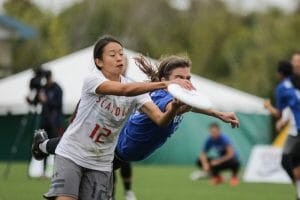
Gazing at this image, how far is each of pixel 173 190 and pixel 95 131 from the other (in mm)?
8268

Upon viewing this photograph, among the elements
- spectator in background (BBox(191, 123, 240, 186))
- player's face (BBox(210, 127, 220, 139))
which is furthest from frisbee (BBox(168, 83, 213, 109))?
player's face (BBox(210, 127, 220, 139))

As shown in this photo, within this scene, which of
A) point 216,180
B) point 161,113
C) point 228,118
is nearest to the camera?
point 228,118

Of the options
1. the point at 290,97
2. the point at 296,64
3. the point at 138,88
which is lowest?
the point at 138,88

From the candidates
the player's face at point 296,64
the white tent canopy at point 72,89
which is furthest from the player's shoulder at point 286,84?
the white tent canopy at point 72,89

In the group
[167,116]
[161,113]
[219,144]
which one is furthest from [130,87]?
[219,144]

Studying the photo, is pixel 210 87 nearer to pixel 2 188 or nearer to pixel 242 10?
pixel 2 188

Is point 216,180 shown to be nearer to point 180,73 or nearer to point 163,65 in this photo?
point 163,65

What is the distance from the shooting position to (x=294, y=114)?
39.2 feet

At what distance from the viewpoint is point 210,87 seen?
30.0 m

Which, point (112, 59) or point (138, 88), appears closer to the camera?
point (138, 88)

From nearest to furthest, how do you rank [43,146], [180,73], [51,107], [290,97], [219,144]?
[180,73], [43,146], [290,97], [51,107], [219,144]

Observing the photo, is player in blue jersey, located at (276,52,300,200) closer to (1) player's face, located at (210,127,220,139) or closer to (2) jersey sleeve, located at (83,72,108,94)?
(2) jersey sleeve, located at (83,72,108,94)

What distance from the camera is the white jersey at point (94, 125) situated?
7.36 m

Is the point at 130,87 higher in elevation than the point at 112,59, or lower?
lower
